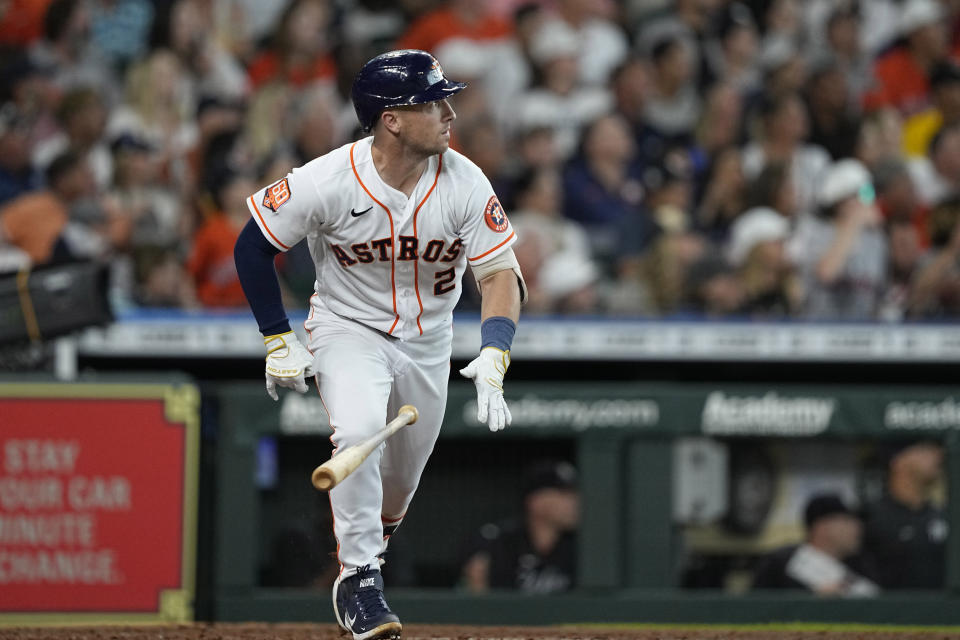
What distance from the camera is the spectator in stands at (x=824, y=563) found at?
6.49 metres

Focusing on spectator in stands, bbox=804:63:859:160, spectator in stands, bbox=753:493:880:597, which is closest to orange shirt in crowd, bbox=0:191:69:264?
spectator in stands, bbox=753:493:880:597

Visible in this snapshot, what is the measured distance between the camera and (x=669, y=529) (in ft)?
21.6

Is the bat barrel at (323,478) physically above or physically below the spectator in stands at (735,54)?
below

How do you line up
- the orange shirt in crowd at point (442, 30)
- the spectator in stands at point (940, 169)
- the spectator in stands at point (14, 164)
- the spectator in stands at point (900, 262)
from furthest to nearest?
the orange shirt in crowd at point (442, 30) → the spectator in stands at point (940, 169) → the spectator in stands at point (14, 164) → the spectator in stands at point (900, 262)

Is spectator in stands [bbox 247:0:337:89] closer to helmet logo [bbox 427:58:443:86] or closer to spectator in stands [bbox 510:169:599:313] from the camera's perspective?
spectator in stands [bbox 510:169:599:313]

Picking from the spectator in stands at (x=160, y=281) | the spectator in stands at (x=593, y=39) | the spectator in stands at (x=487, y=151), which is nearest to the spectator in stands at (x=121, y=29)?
the spectator in stands at (x=160, y=281)

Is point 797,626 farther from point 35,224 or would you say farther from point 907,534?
point 35,224

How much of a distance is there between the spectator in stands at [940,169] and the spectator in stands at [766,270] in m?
1.18

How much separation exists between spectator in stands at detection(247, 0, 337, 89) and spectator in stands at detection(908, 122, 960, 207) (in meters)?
3.64

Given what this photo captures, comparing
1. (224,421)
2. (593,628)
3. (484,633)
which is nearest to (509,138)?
(224,421)

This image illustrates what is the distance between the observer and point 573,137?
8.49m

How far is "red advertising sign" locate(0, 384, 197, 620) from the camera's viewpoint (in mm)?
6387

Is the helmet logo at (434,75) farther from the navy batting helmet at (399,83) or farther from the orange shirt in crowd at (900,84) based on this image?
the orange shirt in crowd at (900,84)

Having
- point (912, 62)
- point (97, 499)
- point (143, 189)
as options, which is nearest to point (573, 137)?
point (912, 62)
